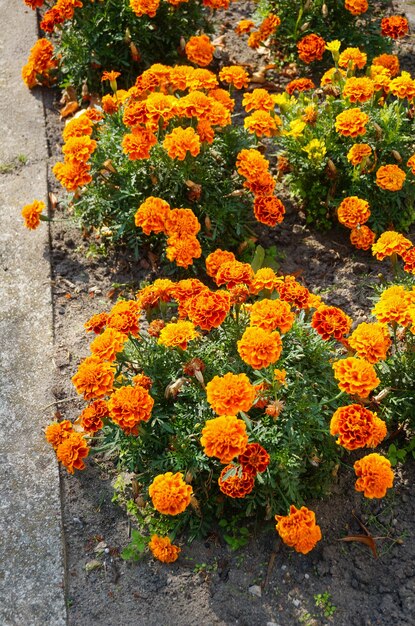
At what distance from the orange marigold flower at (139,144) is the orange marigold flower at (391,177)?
1.19 m

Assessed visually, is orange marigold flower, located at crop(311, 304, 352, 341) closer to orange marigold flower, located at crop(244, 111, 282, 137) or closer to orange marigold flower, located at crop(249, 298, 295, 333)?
orange marigold flower, located at crop(249, 298, 295, 333)

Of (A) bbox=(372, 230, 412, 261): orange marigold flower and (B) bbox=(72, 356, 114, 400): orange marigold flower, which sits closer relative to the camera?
(B) bbox=(72, 356, 114, 400): orange marigold flower

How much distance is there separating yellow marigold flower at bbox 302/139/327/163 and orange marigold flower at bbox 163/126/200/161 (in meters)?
0.72

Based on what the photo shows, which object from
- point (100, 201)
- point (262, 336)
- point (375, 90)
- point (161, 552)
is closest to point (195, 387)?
point (262, 336)

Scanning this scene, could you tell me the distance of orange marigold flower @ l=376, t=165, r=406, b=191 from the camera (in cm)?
394

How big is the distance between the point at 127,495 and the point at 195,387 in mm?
568

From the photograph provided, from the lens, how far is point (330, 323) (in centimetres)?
297

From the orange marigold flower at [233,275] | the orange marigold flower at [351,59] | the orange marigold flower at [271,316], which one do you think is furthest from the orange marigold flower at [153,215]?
the orange marigold flower at [351,59]

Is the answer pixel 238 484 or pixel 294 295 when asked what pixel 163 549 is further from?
pixel 294 295

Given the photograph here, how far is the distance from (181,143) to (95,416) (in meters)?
1.43

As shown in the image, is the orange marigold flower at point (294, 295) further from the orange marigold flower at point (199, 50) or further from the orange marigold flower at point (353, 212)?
the orange marigold flower at point (199, 50)

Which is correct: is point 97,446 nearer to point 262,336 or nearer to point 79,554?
point 79,554

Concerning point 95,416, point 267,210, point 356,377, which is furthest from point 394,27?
point 95,416

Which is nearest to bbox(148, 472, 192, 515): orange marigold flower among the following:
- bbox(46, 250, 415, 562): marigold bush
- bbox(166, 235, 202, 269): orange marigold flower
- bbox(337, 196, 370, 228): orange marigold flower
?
bbox(46, 250, 415, 562): marigold bush
